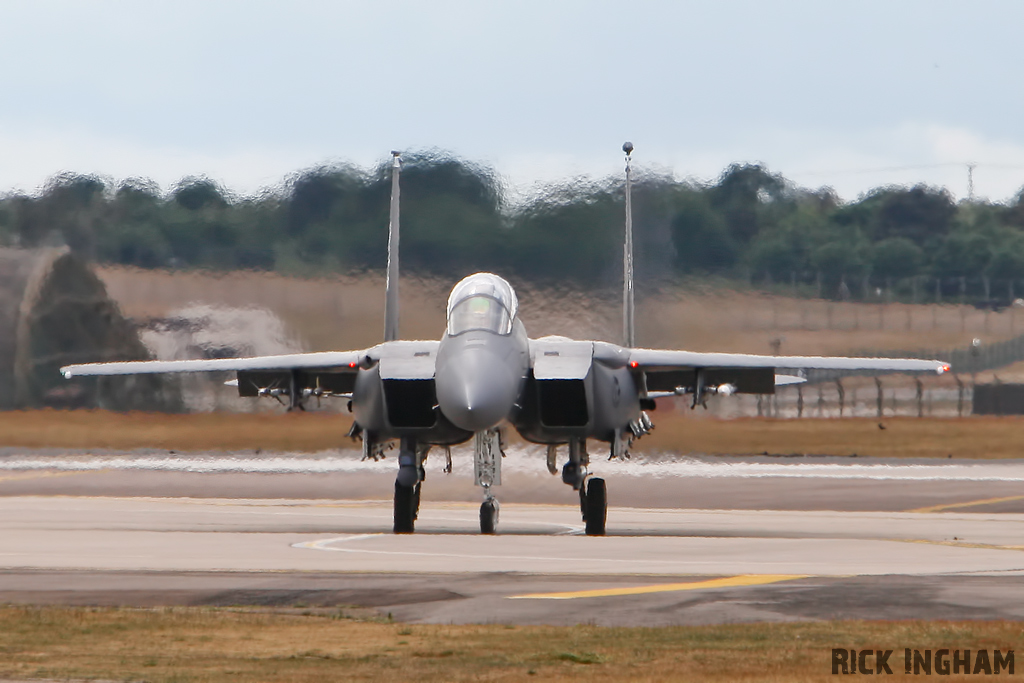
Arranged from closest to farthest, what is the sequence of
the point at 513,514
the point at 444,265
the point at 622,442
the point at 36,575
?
the point at 36,575 < the point at 622,442 < the point at 513,514 < the point at 444,265

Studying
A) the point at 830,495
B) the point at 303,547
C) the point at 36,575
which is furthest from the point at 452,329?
the point at 830,495

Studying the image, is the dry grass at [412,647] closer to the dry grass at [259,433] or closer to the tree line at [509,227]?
the tree line at [509,227]

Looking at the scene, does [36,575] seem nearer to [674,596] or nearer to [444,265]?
[674,596]

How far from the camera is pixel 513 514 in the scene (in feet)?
81.0

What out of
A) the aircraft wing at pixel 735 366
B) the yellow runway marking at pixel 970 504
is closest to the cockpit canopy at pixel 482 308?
the aircraft wing at pixel 735 366

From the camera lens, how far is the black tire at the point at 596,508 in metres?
19.4

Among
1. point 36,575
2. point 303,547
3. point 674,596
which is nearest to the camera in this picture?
point 674,596

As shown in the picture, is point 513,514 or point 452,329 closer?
point 452,329

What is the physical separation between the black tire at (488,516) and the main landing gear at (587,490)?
99 centimetres

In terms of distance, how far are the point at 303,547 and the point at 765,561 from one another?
15.9 ft

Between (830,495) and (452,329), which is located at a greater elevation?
(452,329)

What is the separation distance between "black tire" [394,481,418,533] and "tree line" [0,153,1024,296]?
27.6 ft

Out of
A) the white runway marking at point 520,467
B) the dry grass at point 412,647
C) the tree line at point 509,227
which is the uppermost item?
the tree line at point 509,227

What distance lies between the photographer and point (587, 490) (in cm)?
1956
